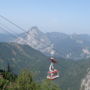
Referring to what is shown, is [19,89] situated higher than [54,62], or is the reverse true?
[54,62]

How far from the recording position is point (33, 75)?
9531 centimetres

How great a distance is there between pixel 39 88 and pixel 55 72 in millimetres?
30246

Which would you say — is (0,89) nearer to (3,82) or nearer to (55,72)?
(3,82)

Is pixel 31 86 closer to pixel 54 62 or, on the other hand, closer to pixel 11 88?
pixel 11 88

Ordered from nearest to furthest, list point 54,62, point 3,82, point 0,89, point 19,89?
point 54,62 → point 19,89 → point 0,89 → point 3,82

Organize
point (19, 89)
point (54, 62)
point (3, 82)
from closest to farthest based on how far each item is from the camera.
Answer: point (54, 62), point (19, 89), point (3, 82)

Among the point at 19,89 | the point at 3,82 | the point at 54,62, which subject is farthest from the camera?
the point at 3,82

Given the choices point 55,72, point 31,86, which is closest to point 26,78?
point 31,86

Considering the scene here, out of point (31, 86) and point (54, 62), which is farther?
point (31, 86)

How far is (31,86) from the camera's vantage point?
275 feet

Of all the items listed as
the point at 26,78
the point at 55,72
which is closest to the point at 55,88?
the point at 26,78

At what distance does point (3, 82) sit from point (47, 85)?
18.4 m

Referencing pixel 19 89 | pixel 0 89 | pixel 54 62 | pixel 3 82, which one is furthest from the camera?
pixel 3 82

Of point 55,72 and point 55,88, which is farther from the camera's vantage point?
point 55,88
